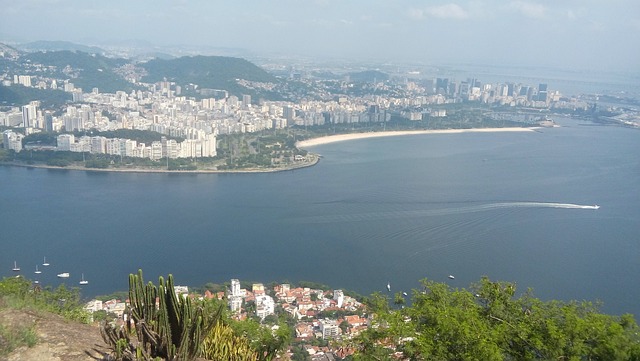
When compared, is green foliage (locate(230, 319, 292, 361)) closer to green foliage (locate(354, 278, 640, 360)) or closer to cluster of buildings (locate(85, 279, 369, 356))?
green foliage (locate(354, 278, 640, 360))

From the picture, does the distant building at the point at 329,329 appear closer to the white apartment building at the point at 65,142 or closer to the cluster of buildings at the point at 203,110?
the cluster of buildings at the point at 203,110

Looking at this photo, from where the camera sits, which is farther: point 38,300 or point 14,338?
point 38,300

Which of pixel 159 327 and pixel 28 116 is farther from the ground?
pixel 159 327

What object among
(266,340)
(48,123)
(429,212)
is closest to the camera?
(266,340)

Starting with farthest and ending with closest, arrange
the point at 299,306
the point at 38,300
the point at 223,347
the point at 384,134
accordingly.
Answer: the point at 384,134
the point at 299,306
the point at 38,300
the point at 223,347

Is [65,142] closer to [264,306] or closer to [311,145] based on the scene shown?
[311,145]

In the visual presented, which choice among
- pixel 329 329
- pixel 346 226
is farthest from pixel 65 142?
pixel 329 329

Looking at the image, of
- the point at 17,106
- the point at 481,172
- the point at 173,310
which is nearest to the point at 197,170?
the point at 481,172

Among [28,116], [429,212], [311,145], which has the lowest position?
[429,212]
